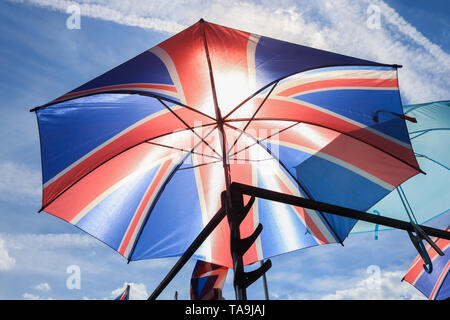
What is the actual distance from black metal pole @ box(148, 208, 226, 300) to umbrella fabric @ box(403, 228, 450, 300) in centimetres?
506

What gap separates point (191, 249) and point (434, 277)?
5596 millimetres

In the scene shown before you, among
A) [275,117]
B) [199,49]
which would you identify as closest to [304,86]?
[275,117]

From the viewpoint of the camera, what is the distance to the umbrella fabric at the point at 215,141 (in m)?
2.36

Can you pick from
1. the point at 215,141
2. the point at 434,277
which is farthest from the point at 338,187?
the point at 434,277

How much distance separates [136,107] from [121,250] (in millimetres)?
1388

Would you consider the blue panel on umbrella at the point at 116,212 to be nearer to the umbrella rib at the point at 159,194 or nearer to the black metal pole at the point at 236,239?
the umbrella rib at the point at 159,194

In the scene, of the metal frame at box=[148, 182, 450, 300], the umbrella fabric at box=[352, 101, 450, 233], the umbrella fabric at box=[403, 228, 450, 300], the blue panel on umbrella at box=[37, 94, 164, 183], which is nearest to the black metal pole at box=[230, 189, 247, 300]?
the metal frame at box=[148, 182, 450, 300]

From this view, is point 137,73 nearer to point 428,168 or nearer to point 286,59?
point 286,59

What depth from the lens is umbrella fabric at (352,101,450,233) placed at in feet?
13.2

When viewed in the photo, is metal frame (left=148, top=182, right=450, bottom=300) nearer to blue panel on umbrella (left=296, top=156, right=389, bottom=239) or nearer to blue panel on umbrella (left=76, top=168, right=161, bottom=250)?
blue panel on umbrella (left=296, top=156, right=389, bottom=239)

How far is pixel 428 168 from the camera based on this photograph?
4.34 metres

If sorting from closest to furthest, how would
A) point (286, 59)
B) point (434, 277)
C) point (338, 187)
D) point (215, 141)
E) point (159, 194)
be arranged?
point (286, 59), point (338, 187), point (159, 194), point (215, 141), point (434, 277)

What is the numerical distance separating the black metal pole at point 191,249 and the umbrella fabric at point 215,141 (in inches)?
21.9

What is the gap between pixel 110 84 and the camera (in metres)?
2.25
